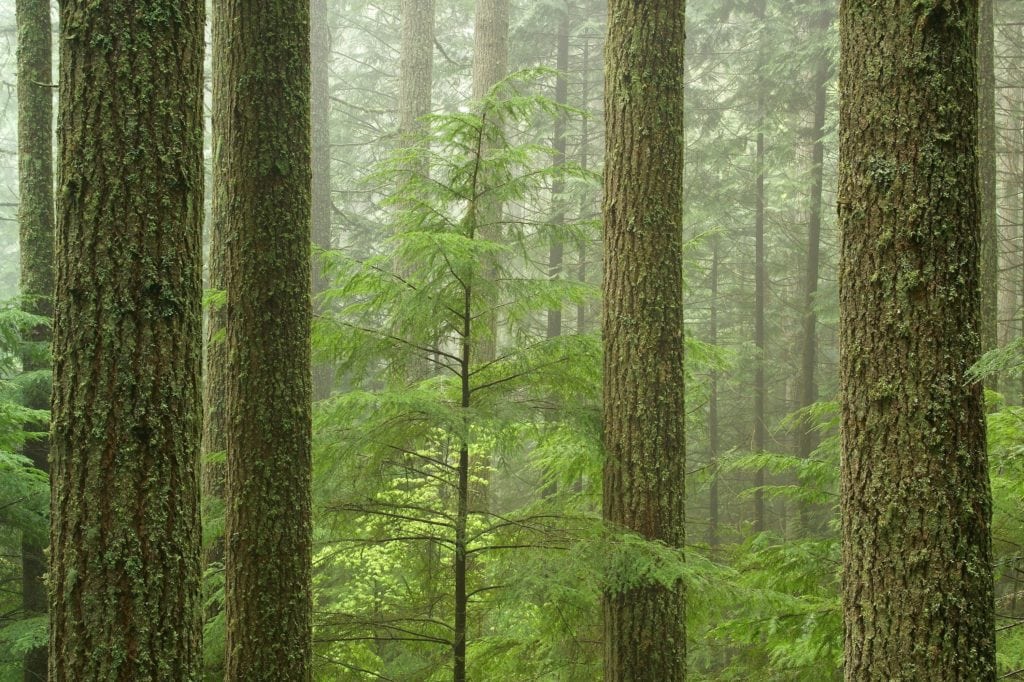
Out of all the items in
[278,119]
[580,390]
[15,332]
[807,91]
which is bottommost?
[580,390]

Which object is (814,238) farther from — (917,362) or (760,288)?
(917,362)

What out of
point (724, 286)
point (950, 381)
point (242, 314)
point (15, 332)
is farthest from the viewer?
point (724, 286)

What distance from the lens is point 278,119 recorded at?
4797 millimetres

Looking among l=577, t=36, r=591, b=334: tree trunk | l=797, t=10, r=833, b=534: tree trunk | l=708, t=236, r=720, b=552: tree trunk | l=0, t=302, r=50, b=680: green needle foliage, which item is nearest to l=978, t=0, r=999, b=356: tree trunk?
l=797, t=10, r=833, b=534: tree trunk

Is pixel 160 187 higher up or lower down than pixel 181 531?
higher up

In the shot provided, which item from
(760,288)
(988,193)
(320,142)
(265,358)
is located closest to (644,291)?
(265,358)

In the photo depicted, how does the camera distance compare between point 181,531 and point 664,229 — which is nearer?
point 181,531

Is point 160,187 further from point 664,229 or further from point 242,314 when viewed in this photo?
point 664,229

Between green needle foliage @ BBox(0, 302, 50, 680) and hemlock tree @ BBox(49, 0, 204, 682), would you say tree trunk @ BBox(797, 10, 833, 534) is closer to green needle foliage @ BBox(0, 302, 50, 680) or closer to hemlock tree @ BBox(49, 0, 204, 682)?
green needle foliage @ BBox(0, 302, 50, 680)

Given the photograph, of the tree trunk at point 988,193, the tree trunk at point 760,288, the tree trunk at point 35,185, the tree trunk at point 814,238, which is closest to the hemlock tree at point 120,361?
the tree trunk at point 35,185

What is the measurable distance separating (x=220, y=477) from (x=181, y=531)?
394cm

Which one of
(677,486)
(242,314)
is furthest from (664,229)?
(242,314)

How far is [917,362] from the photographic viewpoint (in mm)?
3584

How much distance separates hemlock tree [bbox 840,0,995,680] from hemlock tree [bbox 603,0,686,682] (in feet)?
6.00
